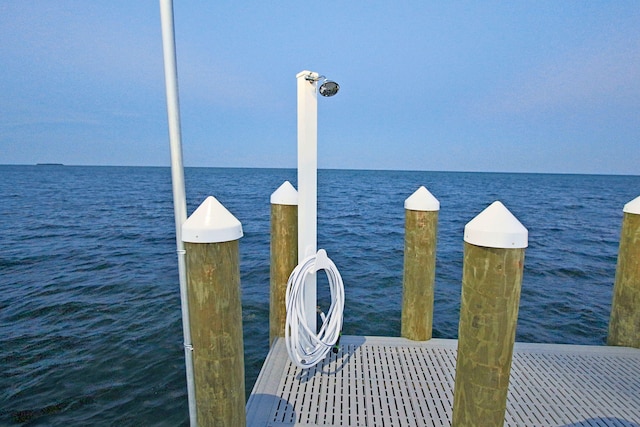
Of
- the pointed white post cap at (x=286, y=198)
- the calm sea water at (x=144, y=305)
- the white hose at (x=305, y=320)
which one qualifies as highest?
the pointed white post cap at (x=286, y=198)

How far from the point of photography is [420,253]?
428cm

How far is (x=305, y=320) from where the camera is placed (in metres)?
3.74

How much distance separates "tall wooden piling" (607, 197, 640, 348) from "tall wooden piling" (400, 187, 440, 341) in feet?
7.62

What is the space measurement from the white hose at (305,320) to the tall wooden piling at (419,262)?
3.32 feet

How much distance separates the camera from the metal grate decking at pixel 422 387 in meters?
3.09

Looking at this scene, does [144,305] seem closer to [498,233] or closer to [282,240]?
[282,240]

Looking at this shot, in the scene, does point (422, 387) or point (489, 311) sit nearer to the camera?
point (489, 311)

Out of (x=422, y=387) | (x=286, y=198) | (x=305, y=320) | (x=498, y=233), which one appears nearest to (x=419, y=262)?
(x=422, y=387)

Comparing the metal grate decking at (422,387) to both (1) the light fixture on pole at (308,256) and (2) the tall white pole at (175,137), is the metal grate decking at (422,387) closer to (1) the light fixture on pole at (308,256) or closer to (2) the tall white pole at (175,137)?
(1) the light fixture on pole at (308,256)

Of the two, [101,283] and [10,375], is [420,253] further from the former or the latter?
[101,283]

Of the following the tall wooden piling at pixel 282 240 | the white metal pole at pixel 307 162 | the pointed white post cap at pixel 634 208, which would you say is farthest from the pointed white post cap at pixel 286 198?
the pointed white post cap at pixel 634 208

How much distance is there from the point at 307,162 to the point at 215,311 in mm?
1949

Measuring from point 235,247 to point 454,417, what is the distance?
2103mm

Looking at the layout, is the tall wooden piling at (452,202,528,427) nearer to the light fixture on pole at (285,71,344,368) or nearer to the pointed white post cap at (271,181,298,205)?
the light fixture on pole at (285,71,344,368)
